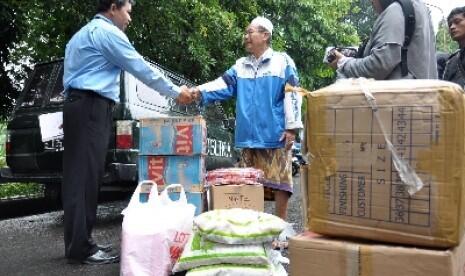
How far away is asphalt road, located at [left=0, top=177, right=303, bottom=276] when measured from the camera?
3438 millimetres

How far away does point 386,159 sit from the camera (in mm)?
1976

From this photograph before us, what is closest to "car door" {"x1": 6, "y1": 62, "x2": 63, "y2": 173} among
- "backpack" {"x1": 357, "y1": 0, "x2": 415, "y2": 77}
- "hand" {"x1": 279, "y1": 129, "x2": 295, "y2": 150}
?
"hand" {"x1": 279, "y1": 129, "x2": 295, "y2": 150}

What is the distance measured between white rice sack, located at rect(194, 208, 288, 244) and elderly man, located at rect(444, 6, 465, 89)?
2.04 metres

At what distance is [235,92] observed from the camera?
159 inches

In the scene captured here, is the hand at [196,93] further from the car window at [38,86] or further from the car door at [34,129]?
the car window at [38,86]

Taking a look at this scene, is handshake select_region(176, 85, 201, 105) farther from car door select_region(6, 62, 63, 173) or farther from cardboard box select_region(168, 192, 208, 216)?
car door select_region(6, 62, 63, 173)

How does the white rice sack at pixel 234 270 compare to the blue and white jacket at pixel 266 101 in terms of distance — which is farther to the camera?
the blue and white jacket at pixel 266 101

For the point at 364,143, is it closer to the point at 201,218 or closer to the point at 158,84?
the point at 201,218

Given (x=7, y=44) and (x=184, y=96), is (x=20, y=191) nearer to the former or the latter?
(x=7, y=44)

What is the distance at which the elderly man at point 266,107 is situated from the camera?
3820 millimetres

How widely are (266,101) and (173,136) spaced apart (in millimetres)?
817

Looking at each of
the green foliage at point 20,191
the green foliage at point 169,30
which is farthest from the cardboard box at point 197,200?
the green foliage at point 20,191

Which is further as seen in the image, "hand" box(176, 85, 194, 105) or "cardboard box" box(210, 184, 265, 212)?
"hand" box(176, 85, 194, 105)

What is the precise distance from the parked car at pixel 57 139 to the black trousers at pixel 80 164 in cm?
128
